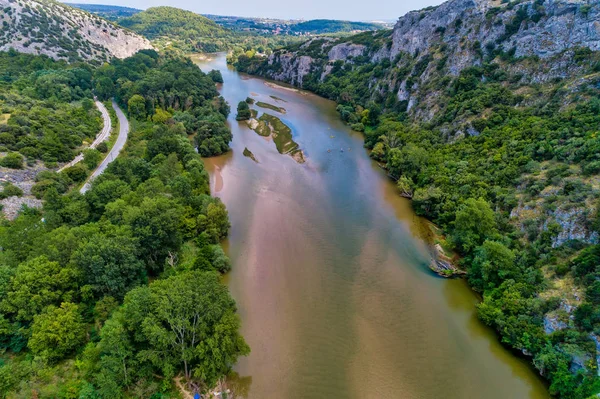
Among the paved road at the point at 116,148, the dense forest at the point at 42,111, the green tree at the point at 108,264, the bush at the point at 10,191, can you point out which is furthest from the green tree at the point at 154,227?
the dense forest at the point at 42,111

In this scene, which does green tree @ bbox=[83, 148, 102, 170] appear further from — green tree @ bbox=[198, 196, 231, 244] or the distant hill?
the distant hill

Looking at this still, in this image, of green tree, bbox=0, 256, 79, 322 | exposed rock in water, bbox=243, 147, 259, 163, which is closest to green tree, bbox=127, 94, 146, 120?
exposed rock in water, bbox=243, 147, 259, 163

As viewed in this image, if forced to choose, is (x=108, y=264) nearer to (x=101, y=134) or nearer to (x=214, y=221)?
(x=214, y=221)

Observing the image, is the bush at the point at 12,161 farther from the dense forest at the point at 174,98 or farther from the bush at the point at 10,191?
the dense forest at the point at 174,98

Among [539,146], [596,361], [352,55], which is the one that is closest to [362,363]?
[596,361]

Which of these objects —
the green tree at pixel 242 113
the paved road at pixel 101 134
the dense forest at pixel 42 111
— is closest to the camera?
the dense forest at pixel 42 111

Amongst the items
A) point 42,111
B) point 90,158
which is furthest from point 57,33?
point 90,158
